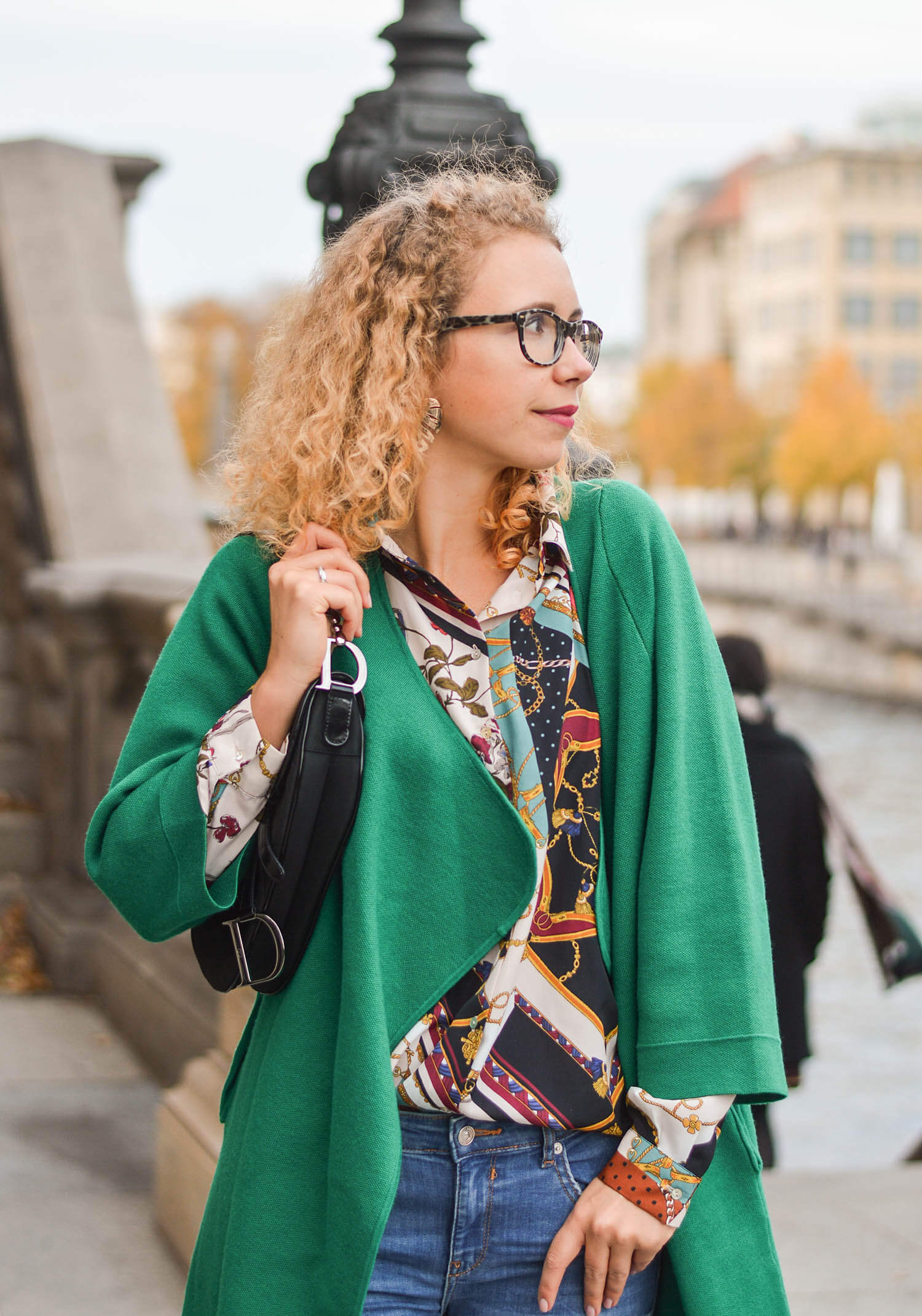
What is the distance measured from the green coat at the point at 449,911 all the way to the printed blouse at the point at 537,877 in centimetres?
2

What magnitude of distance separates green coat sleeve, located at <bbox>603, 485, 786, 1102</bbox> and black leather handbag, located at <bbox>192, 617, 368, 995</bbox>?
29cm

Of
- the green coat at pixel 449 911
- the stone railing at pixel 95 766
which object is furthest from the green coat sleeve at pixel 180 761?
the stone railing at pixel 95 766

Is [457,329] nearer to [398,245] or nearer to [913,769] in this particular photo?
[398,245]

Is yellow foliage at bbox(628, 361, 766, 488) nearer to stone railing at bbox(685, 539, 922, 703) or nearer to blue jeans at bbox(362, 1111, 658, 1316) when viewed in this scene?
stone railing at bbox(685, 539, 922, 703)

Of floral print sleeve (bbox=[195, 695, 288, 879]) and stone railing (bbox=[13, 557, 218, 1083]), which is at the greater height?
floral print sleeve (bbox=[195, 695, 288, 879])

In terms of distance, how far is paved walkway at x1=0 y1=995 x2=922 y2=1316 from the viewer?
3.21m

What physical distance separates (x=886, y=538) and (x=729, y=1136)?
175 ft

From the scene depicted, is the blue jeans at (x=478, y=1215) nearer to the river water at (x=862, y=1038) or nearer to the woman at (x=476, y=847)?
the woman at (x=476, y=847)

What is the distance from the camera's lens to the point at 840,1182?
13.0 ft

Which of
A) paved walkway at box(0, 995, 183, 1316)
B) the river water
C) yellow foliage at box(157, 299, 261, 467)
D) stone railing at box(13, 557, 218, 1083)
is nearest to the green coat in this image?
paved walkway at box(0, 995, 183, 1316)

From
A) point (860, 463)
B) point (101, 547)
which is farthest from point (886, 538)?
point (101, 547)

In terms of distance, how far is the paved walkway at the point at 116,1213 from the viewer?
10.5 feet

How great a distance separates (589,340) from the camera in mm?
1693

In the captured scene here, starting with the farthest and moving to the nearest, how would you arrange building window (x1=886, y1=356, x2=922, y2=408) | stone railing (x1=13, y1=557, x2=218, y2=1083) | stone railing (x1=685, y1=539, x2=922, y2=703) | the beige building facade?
building window (x1=886, y1=356, x2=922, y2=408), the beige building facade, stone railing (x1=685, y1=539, x2=922, y2=703), stone railing (x1=13, y1=557, x2=218, y2=1083)
